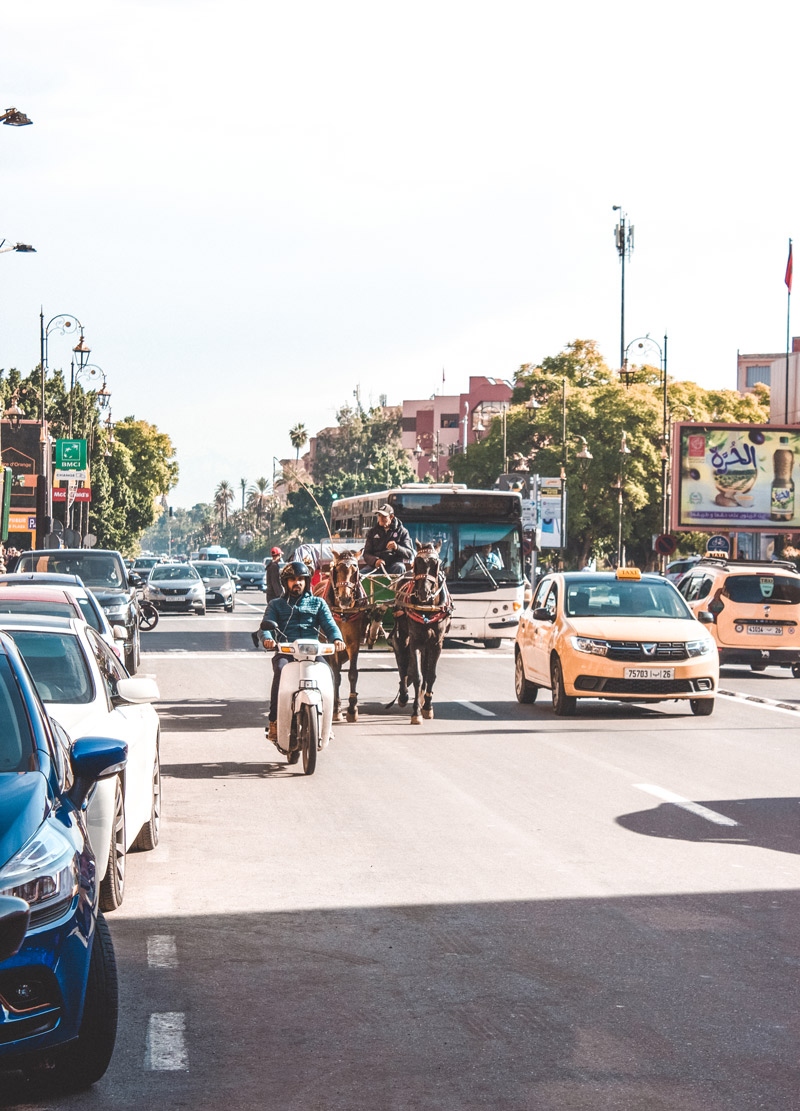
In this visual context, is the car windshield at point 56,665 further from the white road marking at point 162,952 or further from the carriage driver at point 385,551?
the carriage driver at point 385,551

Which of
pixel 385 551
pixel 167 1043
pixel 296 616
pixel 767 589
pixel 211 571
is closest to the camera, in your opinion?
pixel 167 1043

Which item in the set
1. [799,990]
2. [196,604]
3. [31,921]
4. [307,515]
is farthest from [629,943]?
[307,515]

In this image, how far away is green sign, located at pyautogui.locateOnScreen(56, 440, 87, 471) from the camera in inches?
2315

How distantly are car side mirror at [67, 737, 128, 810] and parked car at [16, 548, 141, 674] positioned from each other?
60.7ft

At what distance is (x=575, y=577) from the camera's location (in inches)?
757

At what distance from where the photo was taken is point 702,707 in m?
18.4

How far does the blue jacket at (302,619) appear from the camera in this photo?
13.1 meters

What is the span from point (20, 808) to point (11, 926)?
54 cm

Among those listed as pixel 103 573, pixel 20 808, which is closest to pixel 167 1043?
pixel 20 808

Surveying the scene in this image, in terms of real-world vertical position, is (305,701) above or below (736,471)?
below

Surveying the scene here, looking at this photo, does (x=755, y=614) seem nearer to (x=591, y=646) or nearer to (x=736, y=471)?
(x=591, y=646)

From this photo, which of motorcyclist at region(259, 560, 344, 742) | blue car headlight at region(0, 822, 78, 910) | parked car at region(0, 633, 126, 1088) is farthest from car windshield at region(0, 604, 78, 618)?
blue car headlight at region(0, 822, 78, 910)

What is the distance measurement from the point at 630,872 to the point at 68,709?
3.01m

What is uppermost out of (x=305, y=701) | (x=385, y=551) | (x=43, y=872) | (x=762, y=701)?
(x=385, y=551)
